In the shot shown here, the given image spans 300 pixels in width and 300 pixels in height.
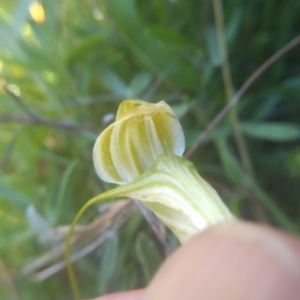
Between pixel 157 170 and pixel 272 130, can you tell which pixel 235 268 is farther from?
pixel 272 130

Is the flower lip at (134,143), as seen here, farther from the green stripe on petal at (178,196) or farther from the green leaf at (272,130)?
the green leaf at (272,130)

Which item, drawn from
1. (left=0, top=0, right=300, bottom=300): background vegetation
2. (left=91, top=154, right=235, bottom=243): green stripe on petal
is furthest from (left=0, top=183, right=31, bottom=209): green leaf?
(left=91, top=154, right=235, bottom=243): green stripe on petal

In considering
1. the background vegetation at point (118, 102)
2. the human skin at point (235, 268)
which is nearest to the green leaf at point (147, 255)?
the background vegetation at point (118, 102)

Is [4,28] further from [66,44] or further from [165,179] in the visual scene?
[165,179]

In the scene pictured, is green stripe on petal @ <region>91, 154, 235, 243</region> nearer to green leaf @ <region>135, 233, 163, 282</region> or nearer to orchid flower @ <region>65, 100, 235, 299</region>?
orchid flower @ <region>65, 100, 235, 299</region>

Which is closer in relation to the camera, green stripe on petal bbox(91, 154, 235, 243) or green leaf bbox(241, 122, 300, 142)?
green stripe on petal bbox(91, 154, 235, 243)
